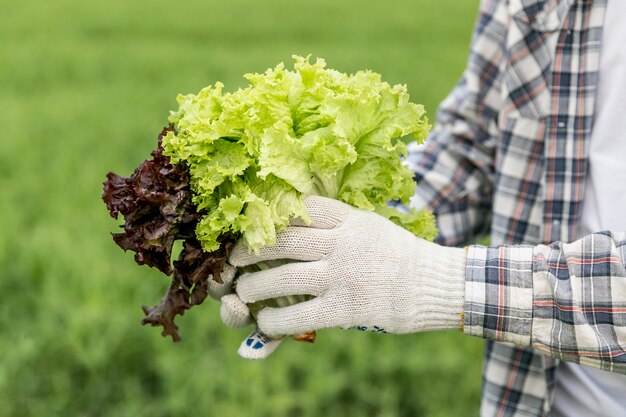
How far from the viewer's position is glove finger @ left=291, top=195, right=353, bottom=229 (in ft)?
6.36

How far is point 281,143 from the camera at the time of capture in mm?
1916

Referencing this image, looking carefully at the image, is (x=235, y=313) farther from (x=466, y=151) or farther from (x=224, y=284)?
(x=466, y=151)

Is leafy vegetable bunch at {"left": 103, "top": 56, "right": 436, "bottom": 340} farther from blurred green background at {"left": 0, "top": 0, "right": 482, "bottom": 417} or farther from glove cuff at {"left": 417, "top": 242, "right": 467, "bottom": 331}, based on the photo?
blurred green background at {"left": 0, "top": 0, "right": 482, "bottom": 417}

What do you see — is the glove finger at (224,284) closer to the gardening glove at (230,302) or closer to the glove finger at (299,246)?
the gardening glove at (230,302)

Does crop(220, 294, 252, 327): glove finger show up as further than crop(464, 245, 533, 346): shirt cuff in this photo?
Yes

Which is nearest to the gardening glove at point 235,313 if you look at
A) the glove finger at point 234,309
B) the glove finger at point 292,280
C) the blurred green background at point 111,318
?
the glove finger at point 234,309

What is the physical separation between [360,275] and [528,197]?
0.74 meters

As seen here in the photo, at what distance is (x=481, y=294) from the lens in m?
1.90

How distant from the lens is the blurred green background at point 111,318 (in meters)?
3.94

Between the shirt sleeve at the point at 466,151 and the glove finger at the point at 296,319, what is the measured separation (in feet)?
2.41

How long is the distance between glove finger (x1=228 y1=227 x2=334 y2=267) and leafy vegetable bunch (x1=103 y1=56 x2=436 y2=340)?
1.2 inches

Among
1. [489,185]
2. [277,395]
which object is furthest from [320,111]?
[277,395]

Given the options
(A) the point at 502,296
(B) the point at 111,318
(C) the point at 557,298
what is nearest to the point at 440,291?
(A) the point at 502,296

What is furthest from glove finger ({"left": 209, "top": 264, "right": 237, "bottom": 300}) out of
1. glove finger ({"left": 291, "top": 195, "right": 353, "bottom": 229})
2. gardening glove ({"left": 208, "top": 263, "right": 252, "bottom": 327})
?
glove finger ({"left": 291, "top": 195, "right": 353, "bottom": 229})
